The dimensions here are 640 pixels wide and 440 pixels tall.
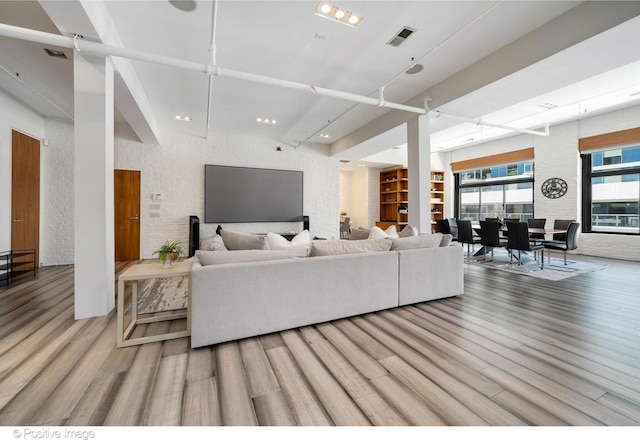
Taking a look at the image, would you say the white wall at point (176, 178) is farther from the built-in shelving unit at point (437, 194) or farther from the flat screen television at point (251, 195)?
the built-in shelving unit at point (437, 194)

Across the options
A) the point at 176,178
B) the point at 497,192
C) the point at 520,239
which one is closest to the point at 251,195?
the point at 176,178

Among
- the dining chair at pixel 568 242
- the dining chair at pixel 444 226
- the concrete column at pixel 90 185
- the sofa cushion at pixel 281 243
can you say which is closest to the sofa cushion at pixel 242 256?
the sofa cushion at pixel 281 243

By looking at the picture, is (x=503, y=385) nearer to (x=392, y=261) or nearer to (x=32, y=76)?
(x=392, y=261)

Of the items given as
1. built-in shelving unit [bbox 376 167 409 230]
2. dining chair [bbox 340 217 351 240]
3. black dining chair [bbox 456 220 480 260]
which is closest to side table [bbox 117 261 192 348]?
black dining chair [bbox 456 220 480 260]

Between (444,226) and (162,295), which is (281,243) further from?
(444,226)

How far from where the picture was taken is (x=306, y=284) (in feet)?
8.10

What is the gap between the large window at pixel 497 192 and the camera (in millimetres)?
7941

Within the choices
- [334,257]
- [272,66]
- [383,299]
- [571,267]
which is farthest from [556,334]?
[272,66]

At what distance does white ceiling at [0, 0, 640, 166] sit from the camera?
106 inches

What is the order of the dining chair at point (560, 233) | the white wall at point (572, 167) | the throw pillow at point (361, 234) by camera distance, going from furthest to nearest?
the white wall at point (572, 167), the dining chair at point (560, 233), the throw pillow at point (361, 234)

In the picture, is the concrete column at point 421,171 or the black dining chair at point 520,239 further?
the black dining chair at point 520,239

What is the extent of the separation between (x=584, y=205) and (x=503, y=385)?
7.52m

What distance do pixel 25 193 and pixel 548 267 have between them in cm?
985

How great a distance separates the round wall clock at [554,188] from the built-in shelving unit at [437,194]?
3.10 metres
